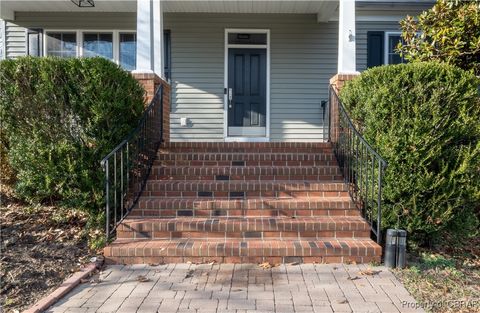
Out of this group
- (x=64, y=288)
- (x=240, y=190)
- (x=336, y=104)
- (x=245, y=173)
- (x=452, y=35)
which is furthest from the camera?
(x=336, y=104)

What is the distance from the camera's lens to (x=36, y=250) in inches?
172

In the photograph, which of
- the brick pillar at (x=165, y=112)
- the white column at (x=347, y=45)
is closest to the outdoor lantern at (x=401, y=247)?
the white column at (x=347, y=45)

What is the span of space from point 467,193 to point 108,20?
744 centimetres

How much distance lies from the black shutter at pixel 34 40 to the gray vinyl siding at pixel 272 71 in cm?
274

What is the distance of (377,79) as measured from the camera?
15.5 feet

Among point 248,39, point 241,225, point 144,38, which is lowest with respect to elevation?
point 241,225

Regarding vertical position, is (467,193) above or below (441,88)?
below

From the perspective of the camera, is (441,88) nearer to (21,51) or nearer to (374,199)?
(374,199)

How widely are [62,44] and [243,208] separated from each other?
6.22m

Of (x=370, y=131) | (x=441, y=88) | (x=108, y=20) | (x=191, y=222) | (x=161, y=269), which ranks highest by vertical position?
(x=108, y=20)

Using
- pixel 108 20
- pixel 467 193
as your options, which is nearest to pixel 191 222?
pixel 467 193

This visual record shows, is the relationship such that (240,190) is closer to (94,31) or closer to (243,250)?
(243,250)

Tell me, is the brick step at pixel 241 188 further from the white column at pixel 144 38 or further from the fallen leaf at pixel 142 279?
the white column at pixel 144 38

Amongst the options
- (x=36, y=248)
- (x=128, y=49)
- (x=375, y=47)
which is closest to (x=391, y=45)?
(x=375, y=47)
